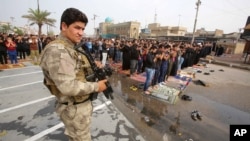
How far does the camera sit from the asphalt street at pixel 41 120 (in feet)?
9.46

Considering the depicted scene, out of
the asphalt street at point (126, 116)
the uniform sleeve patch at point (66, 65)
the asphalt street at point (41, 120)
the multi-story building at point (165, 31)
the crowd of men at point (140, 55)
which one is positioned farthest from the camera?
the multi-story building at point (165, 31)

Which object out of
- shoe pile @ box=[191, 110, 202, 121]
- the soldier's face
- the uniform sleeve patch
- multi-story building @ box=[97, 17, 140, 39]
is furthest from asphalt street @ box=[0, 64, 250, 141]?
multi-story building @ box=[97, 17, 140, 39]

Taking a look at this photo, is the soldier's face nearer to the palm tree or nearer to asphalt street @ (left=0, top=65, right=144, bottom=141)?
asphalt street @ (left=0, top=65, right=144, bottom=141)

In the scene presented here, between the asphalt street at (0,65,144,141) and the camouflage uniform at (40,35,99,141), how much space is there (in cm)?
148

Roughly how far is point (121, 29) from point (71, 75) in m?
70.8

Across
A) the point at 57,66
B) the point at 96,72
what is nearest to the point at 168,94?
the point at 96,72

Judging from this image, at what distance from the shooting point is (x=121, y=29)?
69.7 metres

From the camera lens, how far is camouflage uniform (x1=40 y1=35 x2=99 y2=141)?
1267mm

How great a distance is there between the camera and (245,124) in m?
4.46

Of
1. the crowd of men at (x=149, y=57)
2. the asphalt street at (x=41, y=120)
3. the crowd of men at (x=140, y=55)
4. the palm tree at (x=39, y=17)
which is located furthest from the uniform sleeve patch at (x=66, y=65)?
the palm tree at (x=39, y=17)

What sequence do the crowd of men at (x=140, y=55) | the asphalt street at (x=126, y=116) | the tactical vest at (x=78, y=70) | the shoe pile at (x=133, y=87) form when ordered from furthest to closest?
the shoe pile at (x=133, y=87)
the crowd of men at (x=140, y=55)
the asphalt street at (x=126, y=116)
the tactical vest at (x=78, y=70)

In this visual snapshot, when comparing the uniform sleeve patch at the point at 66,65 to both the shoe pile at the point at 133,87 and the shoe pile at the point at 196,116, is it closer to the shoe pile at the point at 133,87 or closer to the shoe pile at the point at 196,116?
the shoe pile at the point at 196,116

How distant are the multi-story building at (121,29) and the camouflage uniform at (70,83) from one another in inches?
2215

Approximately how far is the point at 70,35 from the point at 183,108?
15.1 feet
